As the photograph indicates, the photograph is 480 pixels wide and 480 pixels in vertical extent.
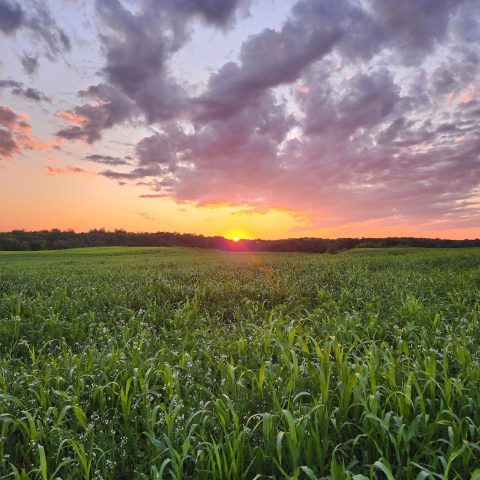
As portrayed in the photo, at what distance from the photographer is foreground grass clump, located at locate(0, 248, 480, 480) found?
384cm

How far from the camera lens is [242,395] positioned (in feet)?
16.9

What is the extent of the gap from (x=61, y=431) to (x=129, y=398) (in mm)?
1110

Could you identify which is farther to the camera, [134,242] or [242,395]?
[134,242]

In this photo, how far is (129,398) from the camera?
5.25m

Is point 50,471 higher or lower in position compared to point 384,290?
lower

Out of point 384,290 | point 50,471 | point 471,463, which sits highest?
point 384,290

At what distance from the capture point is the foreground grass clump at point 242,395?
12.6ft

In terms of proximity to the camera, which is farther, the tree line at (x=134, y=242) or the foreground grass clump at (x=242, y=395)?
the tree line at (x=134, y=242)

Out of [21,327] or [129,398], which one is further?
[21,327]

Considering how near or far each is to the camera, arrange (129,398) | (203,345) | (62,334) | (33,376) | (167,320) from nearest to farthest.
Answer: (129,398) < (33,376) < (203,345) < (62,334) < (167,320)

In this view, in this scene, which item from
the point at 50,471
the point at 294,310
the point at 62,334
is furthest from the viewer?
the point at 294,310

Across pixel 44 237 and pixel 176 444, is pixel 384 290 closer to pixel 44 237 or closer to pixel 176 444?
pixel 176 444

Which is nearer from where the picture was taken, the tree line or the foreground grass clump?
the foreground grass clump

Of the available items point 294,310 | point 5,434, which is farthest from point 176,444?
point 294,310
